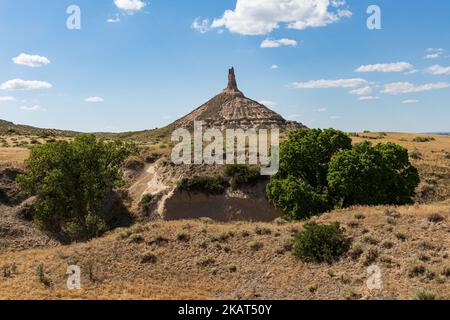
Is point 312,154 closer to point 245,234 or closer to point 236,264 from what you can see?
point 245,234

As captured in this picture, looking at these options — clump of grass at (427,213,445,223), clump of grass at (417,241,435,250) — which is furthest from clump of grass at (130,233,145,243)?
clump of grass at (427,213,445,223)

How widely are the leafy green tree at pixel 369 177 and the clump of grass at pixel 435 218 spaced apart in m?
8.15

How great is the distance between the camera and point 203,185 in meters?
51.1

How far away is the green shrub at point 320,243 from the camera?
2414 centimetres

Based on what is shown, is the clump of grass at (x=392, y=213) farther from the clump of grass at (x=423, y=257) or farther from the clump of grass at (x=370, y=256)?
the clump of grass at (x=423, y=257)

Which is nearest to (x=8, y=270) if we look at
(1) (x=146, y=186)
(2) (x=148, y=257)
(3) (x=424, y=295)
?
(2) (x=148, y=257)

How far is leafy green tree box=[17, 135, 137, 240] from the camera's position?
119 feet

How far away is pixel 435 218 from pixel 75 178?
88.4ft

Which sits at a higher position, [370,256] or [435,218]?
[435,218]

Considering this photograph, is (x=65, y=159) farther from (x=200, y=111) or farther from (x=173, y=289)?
(x=200, y=111)

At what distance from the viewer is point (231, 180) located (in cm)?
5162

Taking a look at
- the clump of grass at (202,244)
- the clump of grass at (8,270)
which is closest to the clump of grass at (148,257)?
the clump of grass at (202,244)

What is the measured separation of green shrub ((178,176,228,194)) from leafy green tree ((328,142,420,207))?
668 inches
